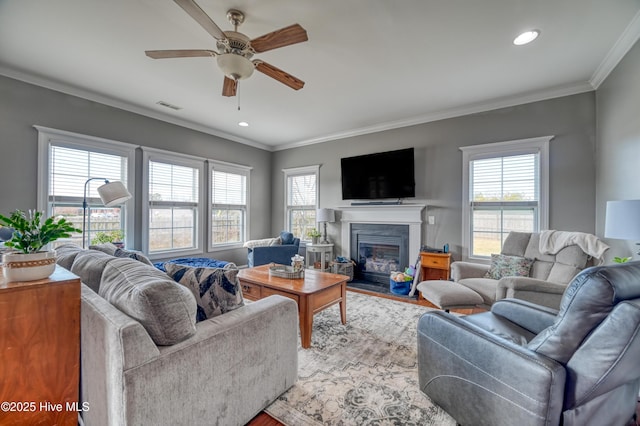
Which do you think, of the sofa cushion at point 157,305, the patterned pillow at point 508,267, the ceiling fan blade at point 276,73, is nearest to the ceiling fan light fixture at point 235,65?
the ceiling fan blade at point 276,73

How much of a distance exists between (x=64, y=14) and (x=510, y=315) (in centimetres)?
411

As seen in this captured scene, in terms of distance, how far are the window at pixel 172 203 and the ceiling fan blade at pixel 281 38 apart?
9.96ft

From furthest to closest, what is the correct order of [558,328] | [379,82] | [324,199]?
[324,199], [379,82], [558,328]

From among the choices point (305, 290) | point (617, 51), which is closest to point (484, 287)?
point (305, 290)

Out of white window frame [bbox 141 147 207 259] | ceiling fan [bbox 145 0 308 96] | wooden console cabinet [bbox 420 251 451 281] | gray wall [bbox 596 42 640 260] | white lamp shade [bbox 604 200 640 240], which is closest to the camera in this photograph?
white lamp shade [bbox 604 200 640 240]

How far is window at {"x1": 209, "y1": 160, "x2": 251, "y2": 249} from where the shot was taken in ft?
16.6

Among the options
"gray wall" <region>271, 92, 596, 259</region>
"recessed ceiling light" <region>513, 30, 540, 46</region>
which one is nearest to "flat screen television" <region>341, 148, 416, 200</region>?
"gray wall" <region>271, 92, 596, 259</region>

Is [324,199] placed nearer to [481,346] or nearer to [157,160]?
[157,160]

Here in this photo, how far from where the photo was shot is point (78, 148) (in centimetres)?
344

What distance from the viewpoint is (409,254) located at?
433 cm

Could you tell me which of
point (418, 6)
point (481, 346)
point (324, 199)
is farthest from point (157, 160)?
point (481, 346)

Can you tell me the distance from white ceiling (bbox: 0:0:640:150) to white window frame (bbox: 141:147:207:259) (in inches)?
25.3

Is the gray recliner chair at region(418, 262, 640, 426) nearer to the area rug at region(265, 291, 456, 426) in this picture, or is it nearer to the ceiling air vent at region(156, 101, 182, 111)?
the area rug at region(265, 291, 456, 426)

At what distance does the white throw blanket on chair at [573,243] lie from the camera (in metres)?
2.56
